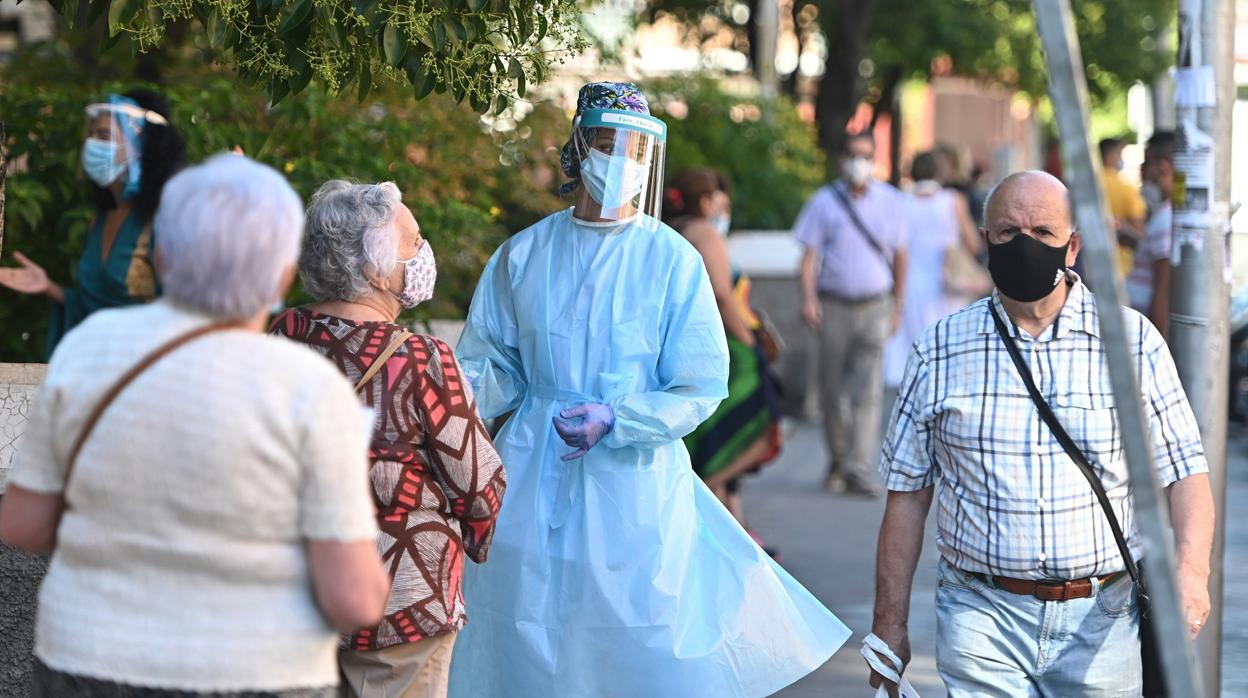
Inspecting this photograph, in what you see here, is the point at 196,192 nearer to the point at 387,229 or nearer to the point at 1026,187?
the point at 387,229

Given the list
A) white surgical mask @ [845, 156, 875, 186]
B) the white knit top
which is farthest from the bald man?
white surgical mask @ [845, 156, 875, 186]

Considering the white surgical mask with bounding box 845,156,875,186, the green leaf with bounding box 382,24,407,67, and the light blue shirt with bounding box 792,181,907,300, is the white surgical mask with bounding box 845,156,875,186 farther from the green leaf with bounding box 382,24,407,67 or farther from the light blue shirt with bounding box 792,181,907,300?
the green leaf with bounding box 382,24,407,67

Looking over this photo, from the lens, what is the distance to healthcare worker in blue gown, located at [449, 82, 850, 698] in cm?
446

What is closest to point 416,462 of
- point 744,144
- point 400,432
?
point 400,432

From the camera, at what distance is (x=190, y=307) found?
2.63 m

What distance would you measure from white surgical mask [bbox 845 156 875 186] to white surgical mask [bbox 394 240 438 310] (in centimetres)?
684

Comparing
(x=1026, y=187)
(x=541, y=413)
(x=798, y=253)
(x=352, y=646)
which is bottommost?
(x=352, y=646)

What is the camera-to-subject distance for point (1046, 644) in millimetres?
Result: 3924

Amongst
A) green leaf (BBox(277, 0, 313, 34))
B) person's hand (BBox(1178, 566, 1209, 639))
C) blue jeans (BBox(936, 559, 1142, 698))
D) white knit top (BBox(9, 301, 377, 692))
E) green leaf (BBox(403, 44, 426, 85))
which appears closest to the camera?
white knit top (BBox(9, 301, 377, 692))

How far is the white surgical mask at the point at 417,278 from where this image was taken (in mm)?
3803

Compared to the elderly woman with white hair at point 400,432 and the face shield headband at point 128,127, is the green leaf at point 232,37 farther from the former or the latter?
the face shield headband at point 128,127

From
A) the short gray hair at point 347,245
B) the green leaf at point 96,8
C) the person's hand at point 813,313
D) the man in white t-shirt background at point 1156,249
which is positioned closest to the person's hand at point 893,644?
the short gray hair at point 347,245

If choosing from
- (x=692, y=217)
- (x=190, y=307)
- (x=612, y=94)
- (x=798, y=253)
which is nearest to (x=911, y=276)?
(x=798, y=253)

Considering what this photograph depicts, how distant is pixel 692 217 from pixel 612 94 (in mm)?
3343
